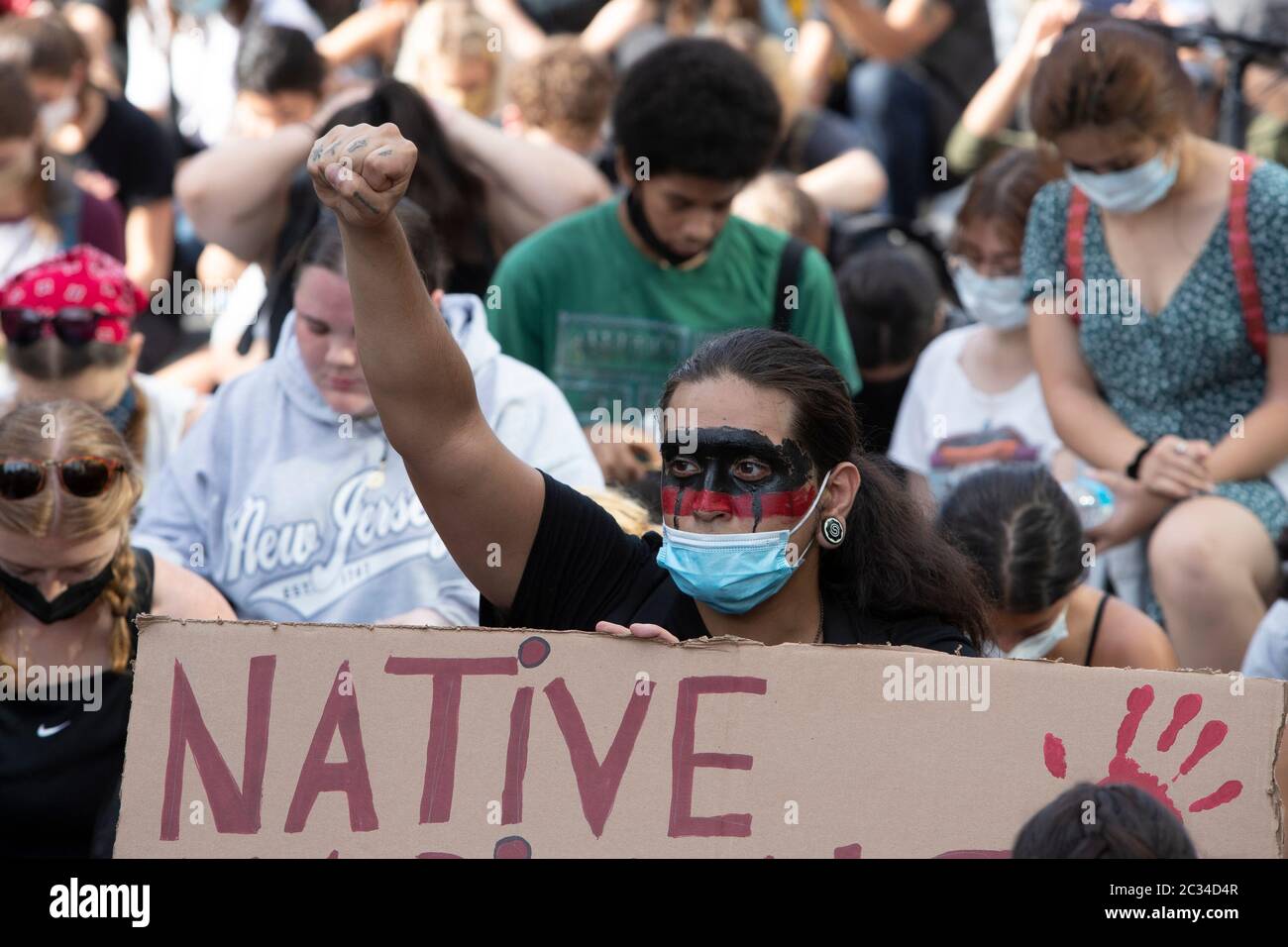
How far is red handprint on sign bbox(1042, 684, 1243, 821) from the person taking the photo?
2.62 m

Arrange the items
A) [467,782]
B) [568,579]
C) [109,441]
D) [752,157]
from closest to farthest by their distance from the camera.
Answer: [467,782]
[568,579]
[109,441]
[752,157]

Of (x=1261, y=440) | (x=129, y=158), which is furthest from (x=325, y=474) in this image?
(x=129, y=158)

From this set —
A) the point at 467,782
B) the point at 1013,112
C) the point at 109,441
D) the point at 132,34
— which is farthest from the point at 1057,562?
the point at 132,34

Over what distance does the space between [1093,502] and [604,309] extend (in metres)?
1.42

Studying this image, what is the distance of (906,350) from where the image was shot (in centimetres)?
589

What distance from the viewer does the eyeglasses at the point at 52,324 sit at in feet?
15.3

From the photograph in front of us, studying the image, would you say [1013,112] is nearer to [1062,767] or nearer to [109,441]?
[109,441]

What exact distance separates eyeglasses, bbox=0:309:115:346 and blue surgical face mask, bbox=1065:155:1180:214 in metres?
2.60

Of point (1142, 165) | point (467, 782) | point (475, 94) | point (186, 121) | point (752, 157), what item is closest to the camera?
point (467, 782)

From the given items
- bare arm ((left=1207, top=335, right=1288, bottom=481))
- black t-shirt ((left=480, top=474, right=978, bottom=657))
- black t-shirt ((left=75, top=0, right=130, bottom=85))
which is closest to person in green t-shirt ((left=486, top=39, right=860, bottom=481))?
bare arm ((left=1207, top=335, right=1288, bottom=481))

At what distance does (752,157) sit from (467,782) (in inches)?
105

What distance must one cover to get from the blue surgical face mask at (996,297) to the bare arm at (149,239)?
3.51m

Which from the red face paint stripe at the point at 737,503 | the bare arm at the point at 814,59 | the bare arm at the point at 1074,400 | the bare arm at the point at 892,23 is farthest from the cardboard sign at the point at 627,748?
the bare arm at the point at 814,59

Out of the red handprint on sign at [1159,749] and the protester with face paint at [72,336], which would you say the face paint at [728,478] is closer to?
the red handprint on sign at [1159,749]
